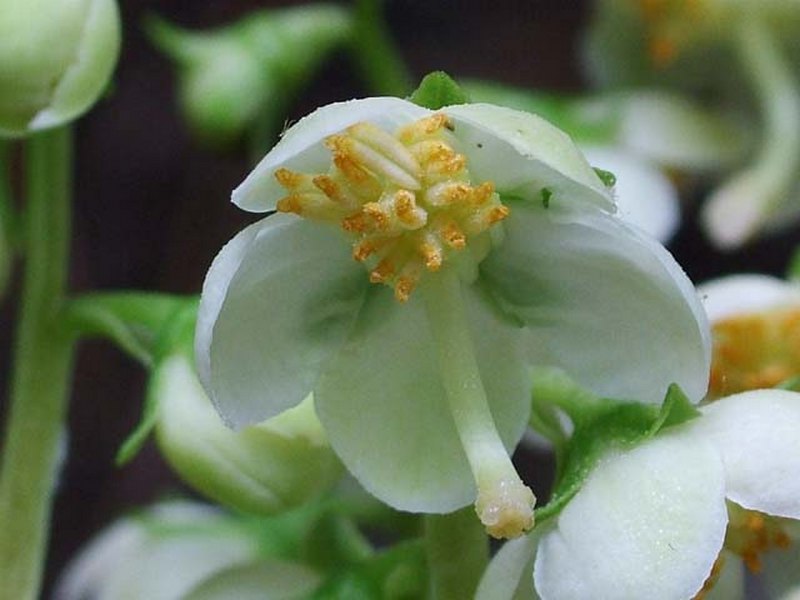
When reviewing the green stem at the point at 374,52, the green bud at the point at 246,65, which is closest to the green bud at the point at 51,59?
the green bud at the point at 246,65

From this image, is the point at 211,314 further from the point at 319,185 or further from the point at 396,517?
→ the point at 396,517

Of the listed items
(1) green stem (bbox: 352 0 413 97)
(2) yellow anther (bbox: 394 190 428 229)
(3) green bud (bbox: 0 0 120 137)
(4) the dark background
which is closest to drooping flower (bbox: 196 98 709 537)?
(2) yellow anther (bbox: 394 190 428 229)

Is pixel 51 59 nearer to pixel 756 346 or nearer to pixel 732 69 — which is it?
pixel 756 346

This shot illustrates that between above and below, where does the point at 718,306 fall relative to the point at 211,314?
below

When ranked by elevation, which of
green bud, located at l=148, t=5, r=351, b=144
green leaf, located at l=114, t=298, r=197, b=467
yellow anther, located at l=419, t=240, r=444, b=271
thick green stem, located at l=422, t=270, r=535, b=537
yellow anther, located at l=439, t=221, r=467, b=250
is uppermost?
yellow anther, located at l=439, t=221, r=467, b=250

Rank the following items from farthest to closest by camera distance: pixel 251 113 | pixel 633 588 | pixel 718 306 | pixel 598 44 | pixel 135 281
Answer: pixel 135 281
pixel 598 44
pixel 251 113
pixel 718 306
pixel 633 588

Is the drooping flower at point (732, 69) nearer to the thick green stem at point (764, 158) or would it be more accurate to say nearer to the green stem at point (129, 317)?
the thick green stem at point (764, 158)

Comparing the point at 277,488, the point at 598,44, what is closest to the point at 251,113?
the point at 598,44

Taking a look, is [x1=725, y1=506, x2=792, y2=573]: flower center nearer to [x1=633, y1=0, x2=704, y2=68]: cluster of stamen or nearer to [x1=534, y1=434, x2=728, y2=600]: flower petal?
[x1=534, y1=434, x2=728, y2=600]: flower petal
